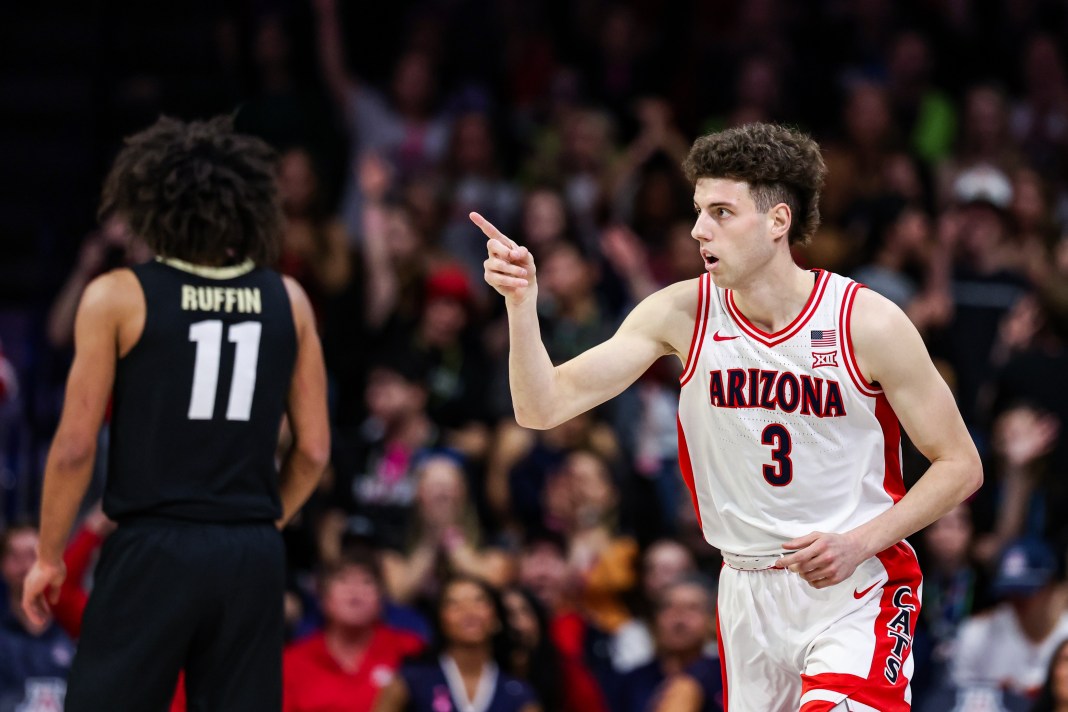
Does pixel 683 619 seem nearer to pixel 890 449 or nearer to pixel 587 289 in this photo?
pixel 587 289

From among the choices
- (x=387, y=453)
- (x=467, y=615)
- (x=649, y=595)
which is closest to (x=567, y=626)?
(x=649, y=595)

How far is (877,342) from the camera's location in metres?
4.98

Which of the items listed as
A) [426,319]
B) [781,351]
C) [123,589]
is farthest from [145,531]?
[426,319]

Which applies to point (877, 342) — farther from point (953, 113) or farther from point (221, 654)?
point (953, 113)

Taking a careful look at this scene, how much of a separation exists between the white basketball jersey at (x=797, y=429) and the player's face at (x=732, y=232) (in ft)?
0.71

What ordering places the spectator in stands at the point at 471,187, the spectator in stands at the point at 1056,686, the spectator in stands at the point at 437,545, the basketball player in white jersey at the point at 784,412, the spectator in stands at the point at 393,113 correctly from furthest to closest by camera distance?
the spectator in stands at the point at 393,113, the spectator in stands at the point at 471,187, the spectator in stands at the point at 437,545, the spectator in stands at the point at 1056,686, the basketball player in white jersey at the point at 784,412

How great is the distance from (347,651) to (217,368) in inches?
145

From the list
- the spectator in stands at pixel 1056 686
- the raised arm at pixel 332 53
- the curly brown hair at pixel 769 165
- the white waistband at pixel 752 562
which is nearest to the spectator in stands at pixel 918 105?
the raised arm at pixel 332 53

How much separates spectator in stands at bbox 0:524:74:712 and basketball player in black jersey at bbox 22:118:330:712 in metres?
3.39

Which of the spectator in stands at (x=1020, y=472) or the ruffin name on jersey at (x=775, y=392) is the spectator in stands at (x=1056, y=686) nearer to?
the spectator in stands at (x=1020, y=472)

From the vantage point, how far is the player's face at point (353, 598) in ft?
27.8

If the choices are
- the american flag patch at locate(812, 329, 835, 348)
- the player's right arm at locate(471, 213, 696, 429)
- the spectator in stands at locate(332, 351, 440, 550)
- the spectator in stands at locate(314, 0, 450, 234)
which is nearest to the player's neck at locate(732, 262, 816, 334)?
the american flag patch at locate(812, 329, 835, 348)

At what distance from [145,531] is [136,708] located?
22.5 inches

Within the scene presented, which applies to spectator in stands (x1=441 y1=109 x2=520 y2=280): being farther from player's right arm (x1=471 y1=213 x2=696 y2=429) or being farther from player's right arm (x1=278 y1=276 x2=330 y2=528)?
player's right arm (x1=471 y1=213 x2=696 y2=429)
